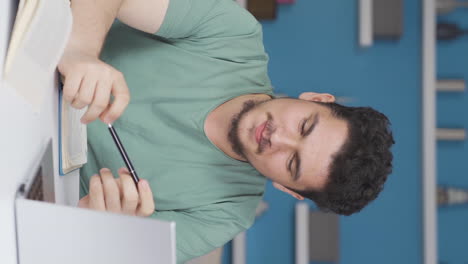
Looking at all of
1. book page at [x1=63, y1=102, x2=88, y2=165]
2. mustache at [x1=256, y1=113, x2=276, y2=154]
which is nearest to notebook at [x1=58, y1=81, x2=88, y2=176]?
book page at [x1=63, y1=102, x2=88, y2=165]

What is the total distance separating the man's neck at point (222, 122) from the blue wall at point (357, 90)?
925 millimetres

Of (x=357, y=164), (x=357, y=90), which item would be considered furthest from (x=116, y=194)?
(x=357, y=90)

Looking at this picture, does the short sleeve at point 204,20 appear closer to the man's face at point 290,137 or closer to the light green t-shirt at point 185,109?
the light green t-shirt at point 185,109

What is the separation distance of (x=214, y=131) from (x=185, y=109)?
9cm

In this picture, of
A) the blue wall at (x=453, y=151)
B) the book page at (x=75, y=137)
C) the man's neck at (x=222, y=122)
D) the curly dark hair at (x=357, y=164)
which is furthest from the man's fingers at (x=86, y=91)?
the blue wall at (x=453, y=151)

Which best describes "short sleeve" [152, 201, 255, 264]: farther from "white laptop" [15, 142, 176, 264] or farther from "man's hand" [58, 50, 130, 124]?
"white laptop" [15, 142, 176, 264]

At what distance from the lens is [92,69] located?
29.0 inches

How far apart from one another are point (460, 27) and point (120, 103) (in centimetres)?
176

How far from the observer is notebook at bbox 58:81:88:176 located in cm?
81

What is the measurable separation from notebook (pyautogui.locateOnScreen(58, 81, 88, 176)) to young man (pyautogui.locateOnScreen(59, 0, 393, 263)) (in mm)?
205

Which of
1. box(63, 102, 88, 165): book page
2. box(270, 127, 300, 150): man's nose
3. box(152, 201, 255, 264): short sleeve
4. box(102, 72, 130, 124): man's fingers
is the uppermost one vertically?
box(102, 72, 130, 124): man's fingers

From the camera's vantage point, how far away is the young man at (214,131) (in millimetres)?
1210

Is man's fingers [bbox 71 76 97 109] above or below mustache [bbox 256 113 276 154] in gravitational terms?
above

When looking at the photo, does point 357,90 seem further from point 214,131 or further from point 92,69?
point 92,69
